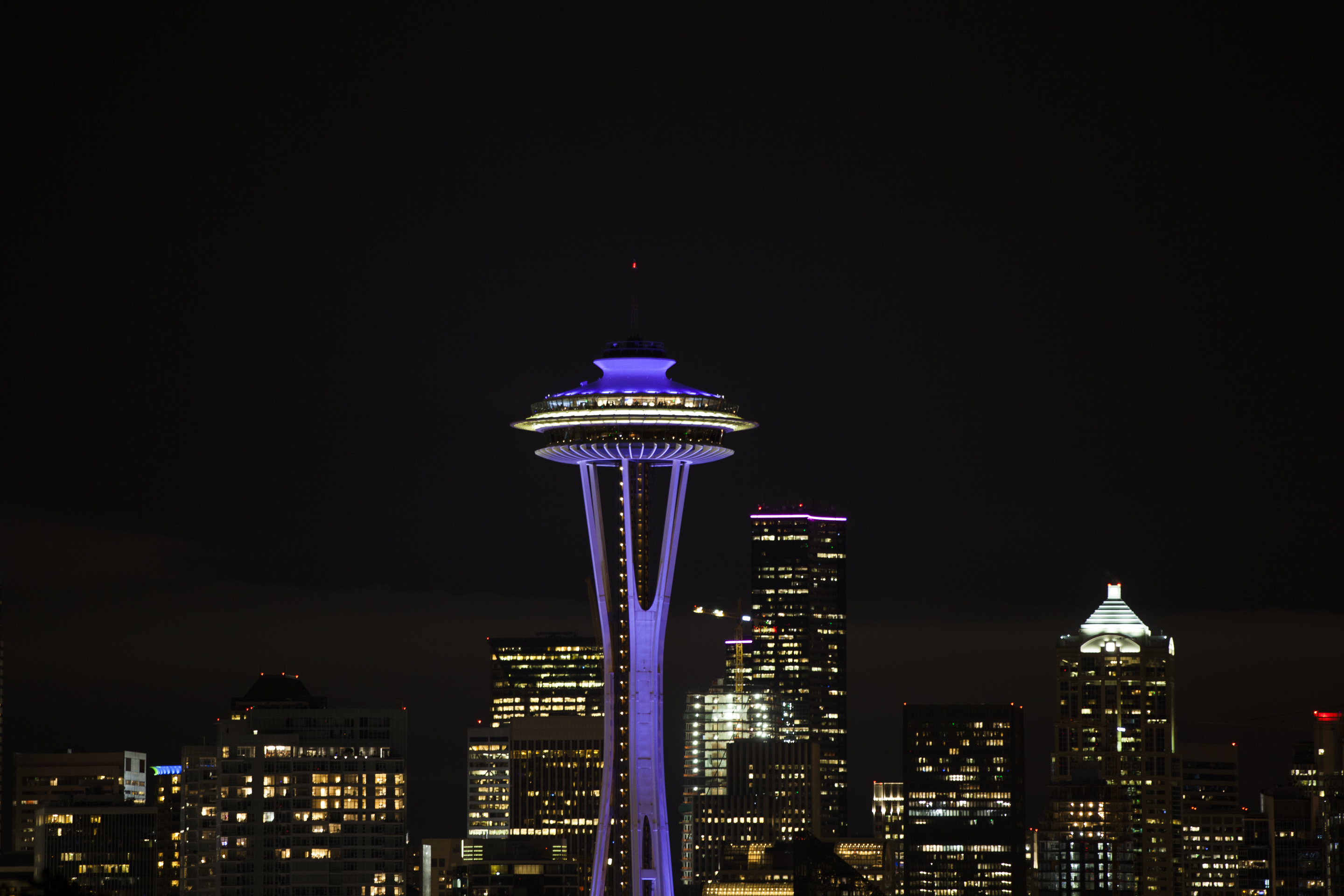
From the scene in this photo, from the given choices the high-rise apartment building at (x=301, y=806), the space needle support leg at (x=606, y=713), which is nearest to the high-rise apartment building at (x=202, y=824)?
the high-rise apartment building at (x=301, y=806)

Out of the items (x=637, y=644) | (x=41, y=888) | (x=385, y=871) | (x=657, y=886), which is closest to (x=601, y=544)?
(x=637, y=644)

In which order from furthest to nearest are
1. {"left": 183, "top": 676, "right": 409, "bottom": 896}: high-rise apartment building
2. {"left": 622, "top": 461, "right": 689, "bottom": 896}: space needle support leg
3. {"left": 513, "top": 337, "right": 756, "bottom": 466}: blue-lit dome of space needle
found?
1. {"left": 183, "top": 676, "right": 409, "bottom": 896}: high-rise apartment building
2. {"left": 513, "top": 337, "right": 756, "bottom": 466}: blue-lit dome of space needle
3. {"left": 622, "top": 461, "right": 689, "bottom": 896}: space needle support leg

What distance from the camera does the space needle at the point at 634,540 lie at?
153750 millimetres

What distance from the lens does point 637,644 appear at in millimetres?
154000

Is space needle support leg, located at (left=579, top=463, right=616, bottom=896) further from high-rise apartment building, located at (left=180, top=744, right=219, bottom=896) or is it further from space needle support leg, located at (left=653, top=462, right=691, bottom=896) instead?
high-rise apartment building, located at (left=180, top=744, right=219, bottom=896)

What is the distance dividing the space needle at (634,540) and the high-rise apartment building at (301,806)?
111 ft

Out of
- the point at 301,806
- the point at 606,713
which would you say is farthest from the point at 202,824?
A: the point at 606,713

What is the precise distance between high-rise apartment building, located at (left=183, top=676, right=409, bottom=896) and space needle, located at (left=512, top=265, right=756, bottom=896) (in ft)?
111

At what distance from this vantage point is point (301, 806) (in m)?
184

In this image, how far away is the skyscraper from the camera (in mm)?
153750

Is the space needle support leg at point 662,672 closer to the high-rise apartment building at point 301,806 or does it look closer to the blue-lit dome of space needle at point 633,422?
the blue-lit dome of space needle at point 633,422

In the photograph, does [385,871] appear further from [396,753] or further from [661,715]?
[661,715]

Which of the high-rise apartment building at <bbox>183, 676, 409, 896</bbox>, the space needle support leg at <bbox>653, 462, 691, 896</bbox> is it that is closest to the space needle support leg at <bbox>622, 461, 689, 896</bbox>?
the space needle support leg at <bbox>653, 462, 691, 896</bbox>

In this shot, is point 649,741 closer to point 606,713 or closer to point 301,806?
point 606,713
